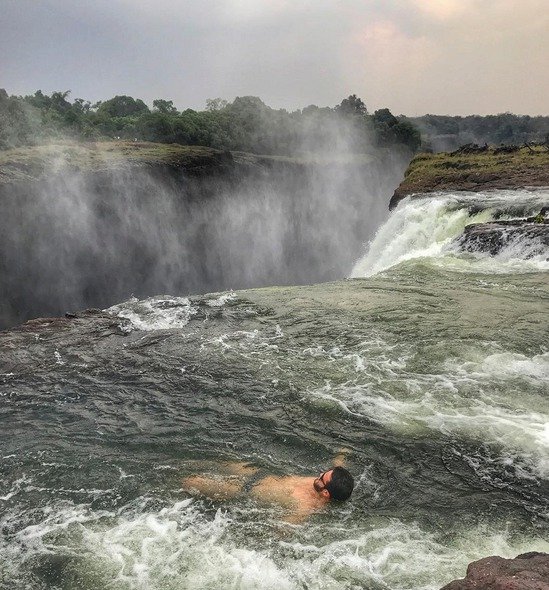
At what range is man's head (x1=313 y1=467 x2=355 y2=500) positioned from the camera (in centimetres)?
541

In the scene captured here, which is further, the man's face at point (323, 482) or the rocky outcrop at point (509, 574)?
the man's face at point (323, 482)

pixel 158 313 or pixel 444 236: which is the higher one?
pixel 158 313

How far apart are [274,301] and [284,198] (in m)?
30.2

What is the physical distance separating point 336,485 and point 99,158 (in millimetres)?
30005

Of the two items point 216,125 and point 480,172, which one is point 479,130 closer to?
point 216,125

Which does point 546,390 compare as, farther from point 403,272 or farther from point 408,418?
point 403,272

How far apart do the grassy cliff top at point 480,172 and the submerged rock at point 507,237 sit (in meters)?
8.24

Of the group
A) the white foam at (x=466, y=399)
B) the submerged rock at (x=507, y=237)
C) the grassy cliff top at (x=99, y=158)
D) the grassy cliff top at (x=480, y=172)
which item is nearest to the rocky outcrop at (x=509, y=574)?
the white foam at (x=466, y=399)

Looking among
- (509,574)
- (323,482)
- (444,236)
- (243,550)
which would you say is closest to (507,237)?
(444,236)

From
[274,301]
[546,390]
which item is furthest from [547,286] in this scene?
[274,301]

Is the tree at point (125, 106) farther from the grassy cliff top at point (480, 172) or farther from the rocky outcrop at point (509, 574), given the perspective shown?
the rocky outcrop at point (509, 574)

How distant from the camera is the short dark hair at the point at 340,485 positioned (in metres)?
5.41

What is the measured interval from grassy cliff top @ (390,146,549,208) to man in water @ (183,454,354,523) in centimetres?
2172

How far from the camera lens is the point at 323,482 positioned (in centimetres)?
555
